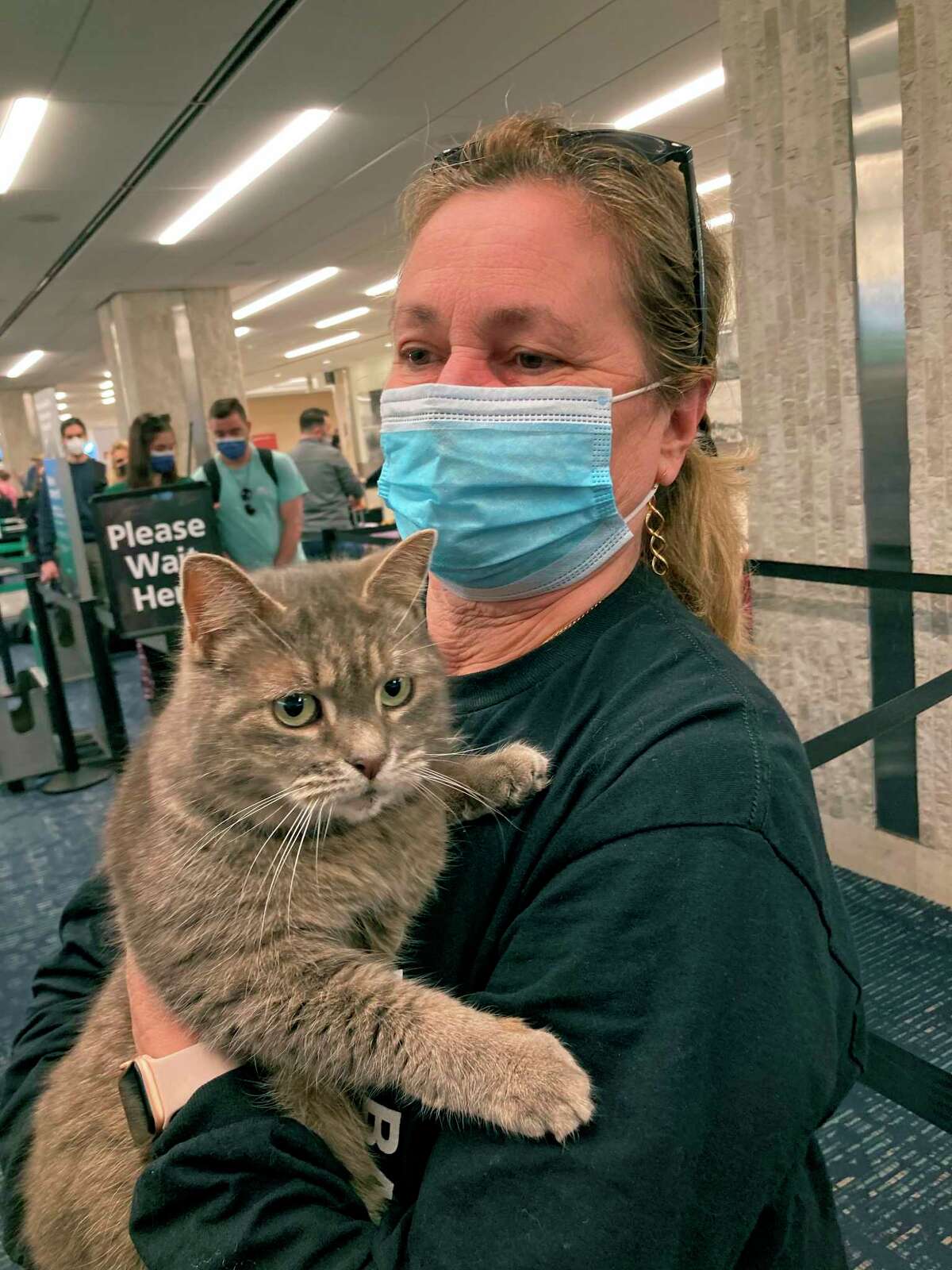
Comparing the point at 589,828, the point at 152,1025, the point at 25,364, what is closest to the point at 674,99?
the point at 589,828

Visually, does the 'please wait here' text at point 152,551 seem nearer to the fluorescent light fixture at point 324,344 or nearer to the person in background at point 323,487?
the person in background at point 323,487

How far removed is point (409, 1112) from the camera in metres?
1.12

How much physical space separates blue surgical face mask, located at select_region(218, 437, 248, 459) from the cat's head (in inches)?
175

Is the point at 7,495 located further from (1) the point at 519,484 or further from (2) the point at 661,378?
(2) the point at 661,378

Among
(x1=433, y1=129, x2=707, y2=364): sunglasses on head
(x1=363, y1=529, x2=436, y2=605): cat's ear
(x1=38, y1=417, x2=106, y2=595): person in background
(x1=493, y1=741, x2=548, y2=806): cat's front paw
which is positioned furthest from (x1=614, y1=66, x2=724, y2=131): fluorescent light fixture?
(x1=493, y1=741, x2=548, y2=806): cat's front paw

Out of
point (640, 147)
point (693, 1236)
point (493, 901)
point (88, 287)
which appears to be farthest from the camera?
point (88, 287)

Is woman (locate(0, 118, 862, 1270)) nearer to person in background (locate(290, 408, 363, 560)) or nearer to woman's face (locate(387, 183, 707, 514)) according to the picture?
woman's face (locate(387, 183, 707, 514))

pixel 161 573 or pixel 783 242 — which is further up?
pixel 783 242

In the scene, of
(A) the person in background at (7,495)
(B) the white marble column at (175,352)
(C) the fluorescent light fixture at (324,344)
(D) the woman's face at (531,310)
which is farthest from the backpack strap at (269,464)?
(C) the fluorescent light fixture at (324,344)

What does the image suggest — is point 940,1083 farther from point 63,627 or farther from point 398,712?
point 63,627

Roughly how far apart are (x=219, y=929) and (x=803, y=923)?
28.6 inches

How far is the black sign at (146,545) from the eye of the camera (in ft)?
14.4

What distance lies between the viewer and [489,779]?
117cm

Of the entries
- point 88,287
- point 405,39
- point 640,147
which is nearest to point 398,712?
point 640,147
